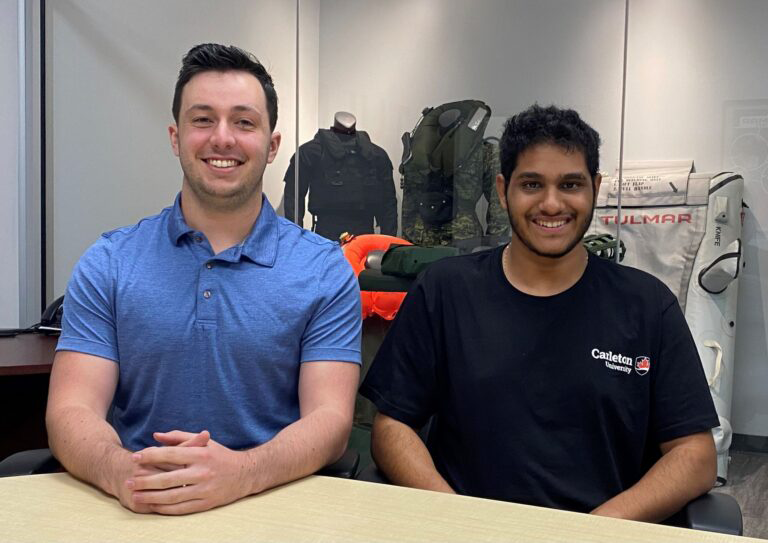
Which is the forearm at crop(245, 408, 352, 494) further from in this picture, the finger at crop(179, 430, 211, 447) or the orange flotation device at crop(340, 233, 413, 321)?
the orange flotation device at crop(340, 233, 413, 321)

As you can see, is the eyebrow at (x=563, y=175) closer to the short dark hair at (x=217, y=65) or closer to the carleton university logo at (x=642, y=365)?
the carleton university logo at (x=642, y=365)

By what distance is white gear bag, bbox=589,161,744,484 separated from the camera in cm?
254

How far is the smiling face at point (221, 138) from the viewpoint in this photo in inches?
61.2

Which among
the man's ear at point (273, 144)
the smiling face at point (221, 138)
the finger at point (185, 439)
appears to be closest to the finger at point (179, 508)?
the finger at point (185, 439)

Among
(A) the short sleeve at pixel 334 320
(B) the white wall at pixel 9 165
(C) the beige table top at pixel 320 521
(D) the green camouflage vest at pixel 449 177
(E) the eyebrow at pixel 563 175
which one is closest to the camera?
(C) the beige table top at pixel 320 521

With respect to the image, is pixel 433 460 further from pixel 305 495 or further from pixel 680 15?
pixel 680 15

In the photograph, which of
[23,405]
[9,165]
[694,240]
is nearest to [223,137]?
[23,405]

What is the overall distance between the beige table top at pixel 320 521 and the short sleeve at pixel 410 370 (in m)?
0.44

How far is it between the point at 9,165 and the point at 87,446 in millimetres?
2474

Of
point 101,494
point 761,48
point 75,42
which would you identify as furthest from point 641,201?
point 75,42

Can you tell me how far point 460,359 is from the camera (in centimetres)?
157

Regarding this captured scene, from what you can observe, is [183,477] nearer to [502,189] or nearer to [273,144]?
[273,144]

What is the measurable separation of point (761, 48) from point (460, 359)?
1795 mm

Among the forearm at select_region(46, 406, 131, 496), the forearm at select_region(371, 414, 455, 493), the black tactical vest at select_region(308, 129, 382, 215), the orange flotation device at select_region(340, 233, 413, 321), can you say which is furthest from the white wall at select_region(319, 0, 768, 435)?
the forearm at select_region(46, 406, 131, 496)
